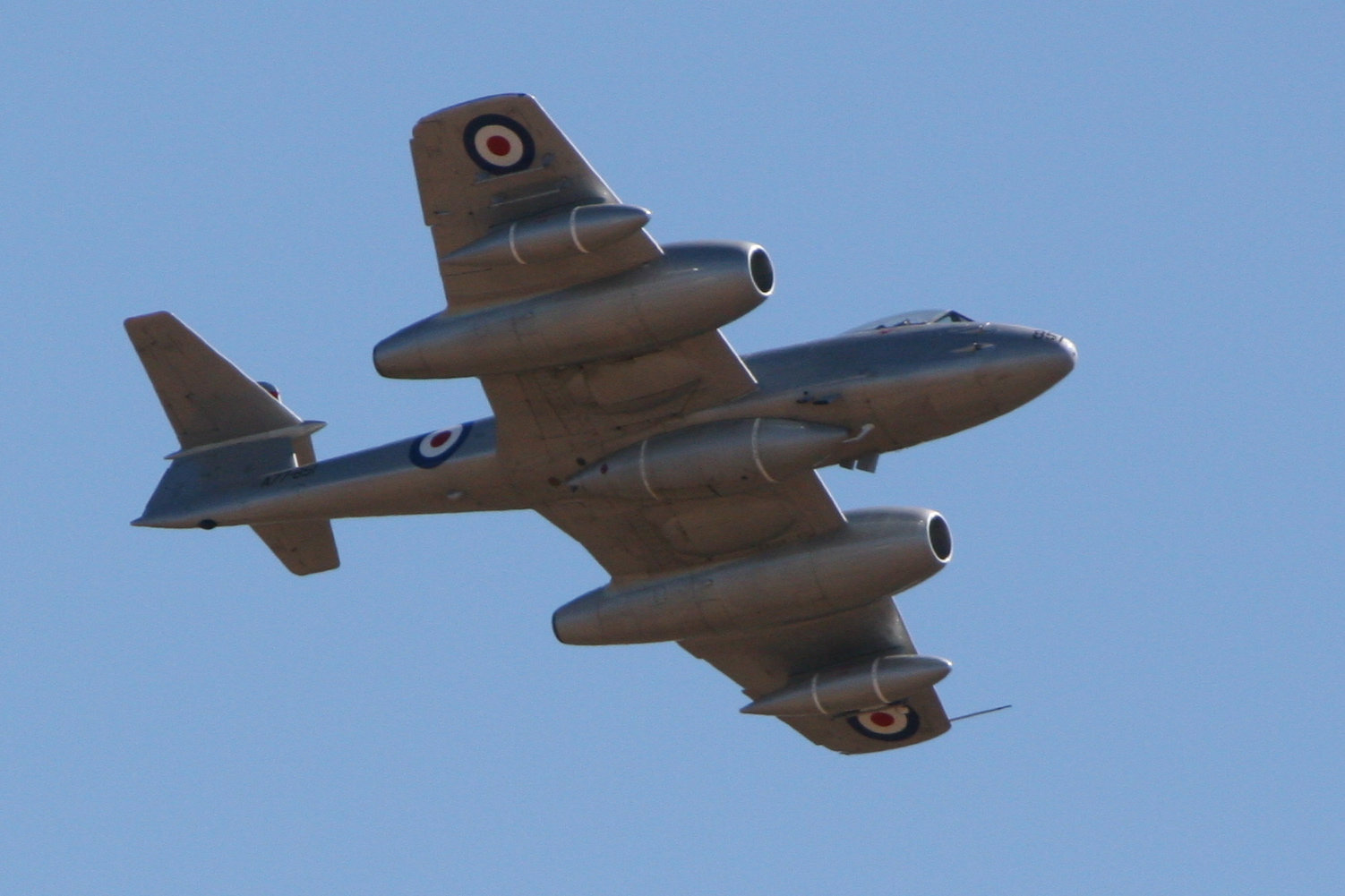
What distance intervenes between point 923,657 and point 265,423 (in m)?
10.7

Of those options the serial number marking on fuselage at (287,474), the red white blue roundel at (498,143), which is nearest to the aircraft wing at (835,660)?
the serial number marking on fuselage at (287,474)

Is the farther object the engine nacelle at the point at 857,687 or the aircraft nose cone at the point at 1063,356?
the engine nacelle at the point at 857,687

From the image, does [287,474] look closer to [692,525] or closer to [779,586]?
[692,525]

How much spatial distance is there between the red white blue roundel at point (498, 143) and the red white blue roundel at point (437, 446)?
17.2ft

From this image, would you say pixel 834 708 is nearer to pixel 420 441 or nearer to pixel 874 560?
pixel 874 560

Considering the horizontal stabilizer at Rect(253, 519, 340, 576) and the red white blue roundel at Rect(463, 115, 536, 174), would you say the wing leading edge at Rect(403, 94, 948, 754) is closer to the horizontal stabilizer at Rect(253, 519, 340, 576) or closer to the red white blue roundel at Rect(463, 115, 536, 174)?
the red white blue roundel at Rect(463, 115, 536, 174)

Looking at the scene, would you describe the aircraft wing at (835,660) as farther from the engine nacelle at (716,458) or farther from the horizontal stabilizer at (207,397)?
the horizontal stabilizer at (207,397)

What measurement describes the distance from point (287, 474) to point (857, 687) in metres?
9.24

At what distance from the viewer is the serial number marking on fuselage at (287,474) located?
33719 mm

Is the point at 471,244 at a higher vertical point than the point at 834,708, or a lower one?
higher

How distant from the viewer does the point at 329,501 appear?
3341 centimetres

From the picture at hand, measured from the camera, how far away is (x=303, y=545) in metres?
35.0

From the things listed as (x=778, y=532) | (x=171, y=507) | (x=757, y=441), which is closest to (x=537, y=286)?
(x=757, y=441)

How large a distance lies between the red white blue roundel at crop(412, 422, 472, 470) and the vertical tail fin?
6.50 feet
